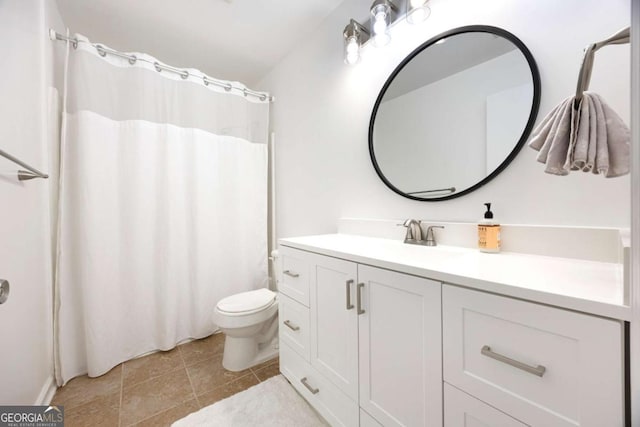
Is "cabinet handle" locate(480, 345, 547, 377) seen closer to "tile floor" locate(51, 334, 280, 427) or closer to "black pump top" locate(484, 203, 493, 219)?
"black pump top" locate(484, 203, 493, 219)

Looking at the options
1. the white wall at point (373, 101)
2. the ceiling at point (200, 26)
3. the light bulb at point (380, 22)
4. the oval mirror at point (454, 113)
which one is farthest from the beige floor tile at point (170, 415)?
the ceiling at point (200, 26)

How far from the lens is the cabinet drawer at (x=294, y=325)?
4.07ft

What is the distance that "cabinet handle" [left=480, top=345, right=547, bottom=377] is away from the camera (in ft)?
1.78

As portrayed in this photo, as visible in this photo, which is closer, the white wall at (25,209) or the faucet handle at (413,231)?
the white wall at (25,209)

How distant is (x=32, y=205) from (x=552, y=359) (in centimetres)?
218

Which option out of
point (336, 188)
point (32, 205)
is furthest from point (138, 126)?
point (336, 188)

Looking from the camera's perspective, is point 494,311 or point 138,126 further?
point 138,126

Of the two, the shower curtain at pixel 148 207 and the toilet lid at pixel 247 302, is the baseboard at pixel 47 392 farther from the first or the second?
the toilet lid at pixel 247 302

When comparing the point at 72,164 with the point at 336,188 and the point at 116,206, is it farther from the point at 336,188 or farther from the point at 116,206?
the point at 336,188

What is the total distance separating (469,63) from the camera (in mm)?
1095

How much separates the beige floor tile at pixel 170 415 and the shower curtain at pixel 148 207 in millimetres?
657

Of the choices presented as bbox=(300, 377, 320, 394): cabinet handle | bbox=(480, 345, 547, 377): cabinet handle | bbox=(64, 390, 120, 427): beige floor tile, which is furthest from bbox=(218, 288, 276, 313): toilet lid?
bbox=(480, 345, 547, 377): cabinet handle

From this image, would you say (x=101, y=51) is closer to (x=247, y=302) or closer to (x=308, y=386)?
(x=247, y=302)

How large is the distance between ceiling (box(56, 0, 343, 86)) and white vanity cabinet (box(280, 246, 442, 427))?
1688mm
